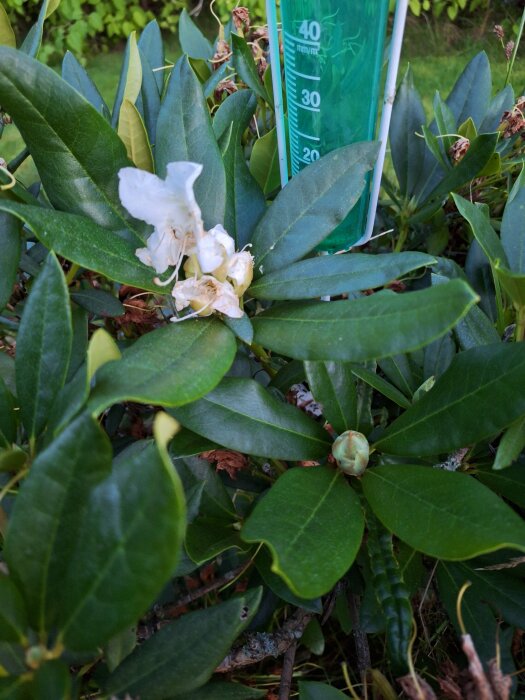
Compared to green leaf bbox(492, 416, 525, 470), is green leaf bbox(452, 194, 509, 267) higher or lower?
higher

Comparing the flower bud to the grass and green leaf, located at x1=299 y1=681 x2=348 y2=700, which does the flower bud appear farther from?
the grass

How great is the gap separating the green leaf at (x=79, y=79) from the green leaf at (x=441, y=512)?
1.84 ft

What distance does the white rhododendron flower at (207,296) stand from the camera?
577 millimetres

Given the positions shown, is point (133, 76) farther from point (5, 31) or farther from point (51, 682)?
point (51, 682)

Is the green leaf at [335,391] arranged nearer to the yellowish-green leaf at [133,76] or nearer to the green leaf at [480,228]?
A: the green leaf at [480,228]

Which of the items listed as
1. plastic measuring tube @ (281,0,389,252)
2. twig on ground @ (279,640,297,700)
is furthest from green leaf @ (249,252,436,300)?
twig on ground @ (279,640,297,700)

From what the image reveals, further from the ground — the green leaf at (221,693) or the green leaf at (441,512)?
the green leaf at (441,512)

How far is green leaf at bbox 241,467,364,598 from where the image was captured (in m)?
0.46

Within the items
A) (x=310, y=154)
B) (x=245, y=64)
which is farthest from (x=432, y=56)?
(x=310, y=154)

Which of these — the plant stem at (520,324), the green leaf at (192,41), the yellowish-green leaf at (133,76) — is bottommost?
the plant stem at (520,324)

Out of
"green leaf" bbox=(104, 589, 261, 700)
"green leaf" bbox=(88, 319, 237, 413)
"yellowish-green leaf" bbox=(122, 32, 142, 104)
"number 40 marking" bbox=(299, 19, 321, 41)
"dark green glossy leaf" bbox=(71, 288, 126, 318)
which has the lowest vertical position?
"green leaf" bbox=(104, 589, 261, 700)

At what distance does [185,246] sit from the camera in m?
0.57

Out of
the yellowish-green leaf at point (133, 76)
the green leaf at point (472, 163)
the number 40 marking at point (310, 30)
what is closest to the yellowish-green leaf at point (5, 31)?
the yellowish-green leaf at point (133, 76)

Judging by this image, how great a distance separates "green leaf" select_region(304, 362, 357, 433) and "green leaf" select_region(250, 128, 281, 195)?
0.37 m
